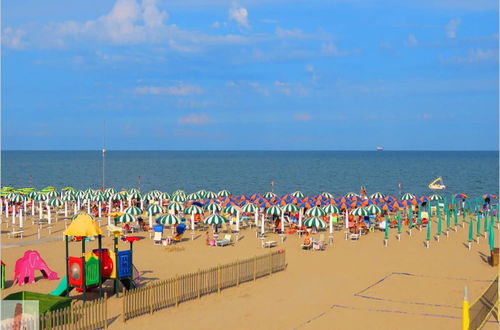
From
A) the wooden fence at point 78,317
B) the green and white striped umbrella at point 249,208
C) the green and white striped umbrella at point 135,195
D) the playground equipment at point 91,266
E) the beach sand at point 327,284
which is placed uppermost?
the green and white striped umbrella at point 135,195

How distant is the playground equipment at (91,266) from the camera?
16750 mm

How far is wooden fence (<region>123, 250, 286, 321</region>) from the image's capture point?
50.7 ft

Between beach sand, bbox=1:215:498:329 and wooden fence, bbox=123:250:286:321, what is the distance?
0.90 feet

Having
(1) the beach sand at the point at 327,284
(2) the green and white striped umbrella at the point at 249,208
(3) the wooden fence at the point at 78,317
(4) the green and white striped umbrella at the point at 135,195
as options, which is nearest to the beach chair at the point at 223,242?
(1) the beach sand at the point at 327,284

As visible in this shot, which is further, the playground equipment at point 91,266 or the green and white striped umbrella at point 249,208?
the green and white striped umbrella at point 249,208

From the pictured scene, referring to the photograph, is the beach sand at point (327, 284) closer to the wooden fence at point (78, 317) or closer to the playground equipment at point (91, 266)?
the wooden fence at point (78, 317)

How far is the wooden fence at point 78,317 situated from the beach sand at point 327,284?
1.72 ft

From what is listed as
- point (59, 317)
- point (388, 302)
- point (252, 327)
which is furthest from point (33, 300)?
point (388, 302)

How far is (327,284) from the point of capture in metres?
19.4

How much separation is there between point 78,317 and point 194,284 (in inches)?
167

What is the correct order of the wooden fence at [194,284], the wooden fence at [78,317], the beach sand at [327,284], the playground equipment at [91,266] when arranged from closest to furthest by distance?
the wooden fence at [78,317], the beach sand at [327,284], the wooden fence at [194,284], the playground equipment at [91,266]

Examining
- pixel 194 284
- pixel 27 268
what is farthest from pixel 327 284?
pixel 27 268

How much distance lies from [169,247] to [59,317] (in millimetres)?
13580

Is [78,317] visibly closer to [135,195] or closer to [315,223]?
[315,223]
